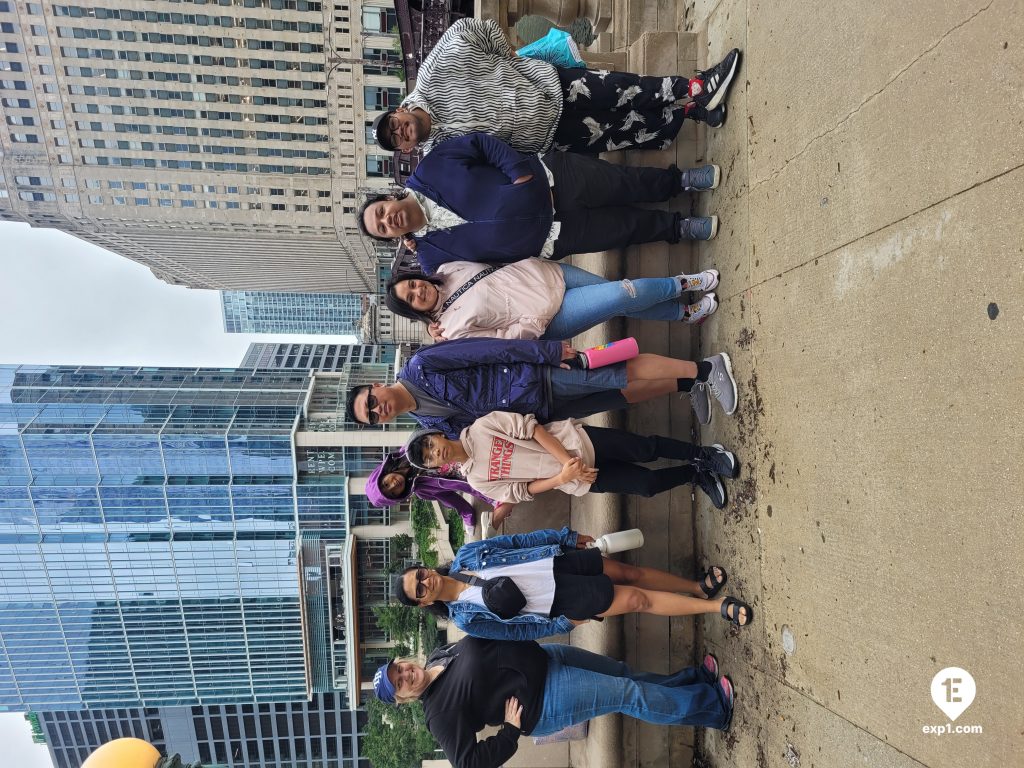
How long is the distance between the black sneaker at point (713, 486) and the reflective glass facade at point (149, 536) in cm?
Result: 2916

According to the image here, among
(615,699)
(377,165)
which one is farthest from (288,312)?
(615,699)

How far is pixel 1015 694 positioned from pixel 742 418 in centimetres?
203

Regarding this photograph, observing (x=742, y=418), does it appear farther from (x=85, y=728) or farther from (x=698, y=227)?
(x=85, y=728)

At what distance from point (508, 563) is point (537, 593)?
275 millimetres

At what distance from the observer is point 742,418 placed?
146 inches

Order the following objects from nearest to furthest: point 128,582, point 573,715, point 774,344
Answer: point 774,344
point 573,715
point 128,582

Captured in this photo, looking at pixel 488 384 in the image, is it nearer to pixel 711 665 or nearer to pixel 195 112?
pixel 711 665

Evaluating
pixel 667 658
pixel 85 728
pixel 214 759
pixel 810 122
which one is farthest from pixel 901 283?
pixel 85 728

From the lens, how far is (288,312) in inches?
4072

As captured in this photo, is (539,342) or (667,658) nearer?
(539,342)

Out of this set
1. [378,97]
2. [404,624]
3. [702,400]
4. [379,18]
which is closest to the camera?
[702,400]

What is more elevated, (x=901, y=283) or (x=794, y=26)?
(x=794, y=26)

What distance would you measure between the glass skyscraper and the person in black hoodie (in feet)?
322

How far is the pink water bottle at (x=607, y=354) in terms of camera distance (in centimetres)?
353
